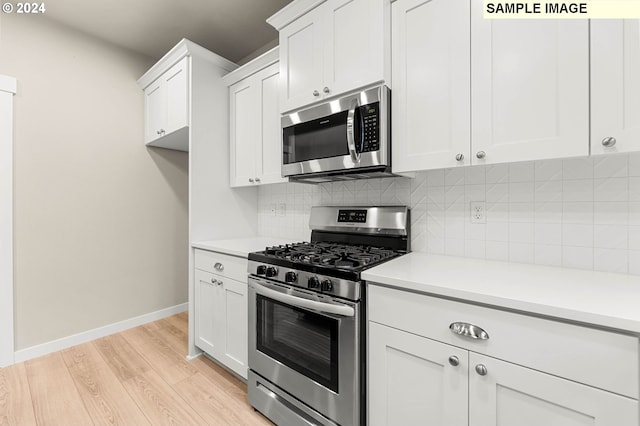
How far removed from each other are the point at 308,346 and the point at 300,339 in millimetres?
60

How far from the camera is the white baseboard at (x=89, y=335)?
7.54ft

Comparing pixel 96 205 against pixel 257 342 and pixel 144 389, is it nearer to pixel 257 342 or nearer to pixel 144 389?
pixel 144 389

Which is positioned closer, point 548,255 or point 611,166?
point 611,166

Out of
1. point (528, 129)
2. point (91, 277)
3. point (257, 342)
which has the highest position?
point (528, 129)

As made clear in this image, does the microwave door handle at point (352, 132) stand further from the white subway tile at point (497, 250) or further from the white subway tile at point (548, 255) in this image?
the white subway tile at point (548, 255)


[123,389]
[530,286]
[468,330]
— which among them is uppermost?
[530,286]

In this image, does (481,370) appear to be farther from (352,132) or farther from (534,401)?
(352,132)

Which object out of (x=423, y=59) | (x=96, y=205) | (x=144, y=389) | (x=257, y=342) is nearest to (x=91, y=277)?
(x=96, y=205)

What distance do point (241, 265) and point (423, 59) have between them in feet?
5.20

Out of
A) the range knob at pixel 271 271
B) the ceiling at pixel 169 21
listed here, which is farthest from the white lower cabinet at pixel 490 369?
the ceiling at pixel 169 21

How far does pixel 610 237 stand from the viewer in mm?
1220

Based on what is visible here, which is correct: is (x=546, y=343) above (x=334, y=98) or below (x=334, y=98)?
below

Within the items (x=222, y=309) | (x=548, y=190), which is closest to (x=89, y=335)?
(x=222, y=309)

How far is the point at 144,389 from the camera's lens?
191cm
